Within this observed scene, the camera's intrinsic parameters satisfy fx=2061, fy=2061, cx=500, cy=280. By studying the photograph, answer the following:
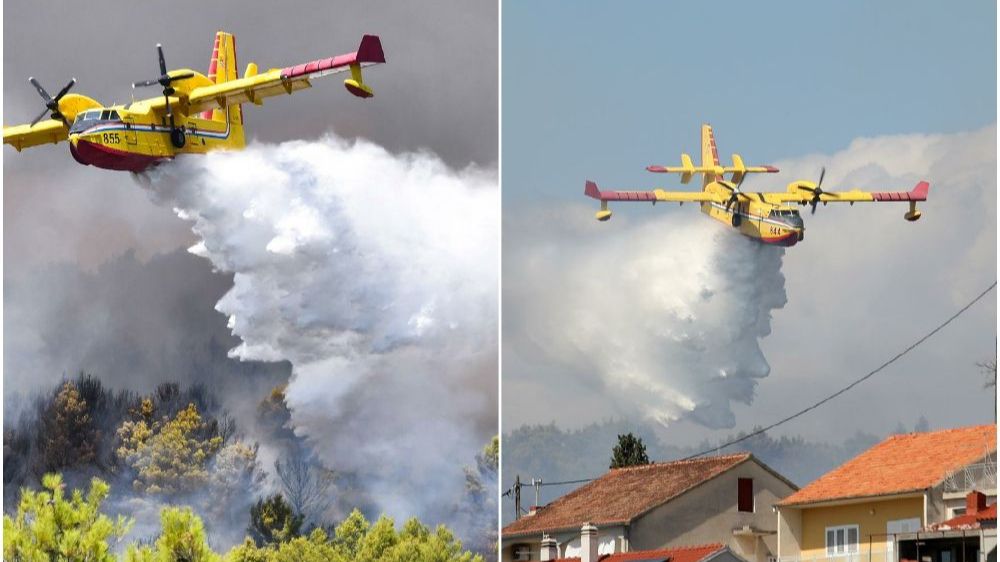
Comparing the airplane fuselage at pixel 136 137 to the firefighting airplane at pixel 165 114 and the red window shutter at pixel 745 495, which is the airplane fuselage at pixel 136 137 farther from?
the red window shutter at pixel 745 495

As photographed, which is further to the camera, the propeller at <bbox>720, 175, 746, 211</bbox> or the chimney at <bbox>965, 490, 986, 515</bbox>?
the propeller at <bbox>720, 175, 746, 211</bbox>

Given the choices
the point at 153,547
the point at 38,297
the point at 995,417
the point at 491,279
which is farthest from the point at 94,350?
the point at 995,417

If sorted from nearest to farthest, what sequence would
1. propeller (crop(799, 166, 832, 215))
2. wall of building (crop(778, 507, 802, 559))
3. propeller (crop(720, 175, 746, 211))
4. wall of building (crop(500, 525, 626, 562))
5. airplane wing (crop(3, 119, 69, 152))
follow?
airplane wing (crop(3, 119, 69, 152)), wall of building (crop(778, 507, 802, 559)), wall of building (crop(500, 525, 626, 562)), propeller (crop(799, 166, 832, 215)), propeller (crop(720, 175, 746, 211))

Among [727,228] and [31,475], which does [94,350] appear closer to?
[31,475]

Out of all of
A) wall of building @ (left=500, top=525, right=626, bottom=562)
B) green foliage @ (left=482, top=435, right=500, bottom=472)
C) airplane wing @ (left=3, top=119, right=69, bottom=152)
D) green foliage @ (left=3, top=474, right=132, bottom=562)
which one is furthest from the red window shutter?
airplane wing @ (left=3, top=119, right=69, bottom=152)

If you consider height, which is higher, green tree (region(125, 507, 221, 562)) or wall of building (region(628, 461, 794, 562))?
wall of building (region(628, 461, 794, 562))

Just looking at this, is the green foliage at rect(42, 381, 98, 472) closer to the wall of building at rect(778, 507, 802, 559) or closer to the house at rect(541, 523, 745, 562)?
the house at rect(541, 523, 745, 562)

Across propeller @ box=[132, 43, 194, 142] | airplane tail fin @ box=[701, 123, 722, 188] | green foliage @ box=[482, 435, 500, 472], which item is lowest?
green foliage @ box=[482, 435, 500, 472]

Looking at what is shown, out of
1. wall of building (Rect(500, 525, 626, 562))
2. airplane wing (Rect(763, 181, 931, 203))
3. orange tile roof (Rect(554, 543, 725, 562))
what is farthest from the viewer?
airplane wing (Rect(763, 181, 931, 203))

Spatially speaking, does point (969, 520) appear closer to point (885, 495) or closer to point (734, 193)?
point (885, 495)
